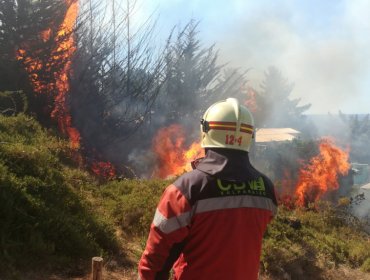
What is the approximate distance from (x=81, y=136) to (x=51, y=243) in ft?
38.3

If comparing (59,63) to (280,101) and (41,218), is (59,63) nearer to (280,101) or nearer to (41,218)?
(41,218)

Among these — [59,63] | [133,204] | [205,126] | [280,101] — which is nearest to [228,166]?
[205,126]

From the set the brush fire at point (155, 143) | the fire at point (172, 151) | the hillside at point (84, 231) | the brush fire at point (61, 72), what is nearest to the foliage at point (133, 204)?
the hillside at point (84, 231)

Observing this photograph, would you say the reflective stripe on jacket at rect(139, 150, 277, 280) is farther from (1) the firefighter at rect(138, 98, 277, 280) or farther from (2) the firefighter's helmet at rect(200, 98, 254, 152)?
(2) the firefighter's helmet at rect(200, 98, 254, 152)

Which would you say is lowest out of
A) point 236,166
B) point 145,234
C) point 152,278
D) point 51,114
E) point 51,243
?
point 145,234

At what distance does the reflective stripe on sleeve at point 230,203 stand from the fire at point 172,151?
47.7 ft

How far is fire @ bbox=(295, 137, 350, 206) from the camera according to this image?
1697 cm

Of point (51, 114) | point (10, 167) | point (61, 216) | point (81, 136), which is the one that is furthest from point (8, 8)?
point (61, 216)

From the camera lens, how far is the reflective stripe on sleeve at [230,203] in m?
1.80

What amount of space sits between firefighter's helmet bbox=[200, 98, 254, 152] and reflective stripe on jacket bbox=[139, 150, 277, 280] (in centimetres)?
15

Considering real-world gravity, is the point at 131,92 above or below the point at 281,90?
below

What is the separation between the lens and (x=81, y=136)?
50.4 feet

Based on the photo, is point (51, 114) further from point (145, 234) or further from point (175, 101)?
point (145, 234)

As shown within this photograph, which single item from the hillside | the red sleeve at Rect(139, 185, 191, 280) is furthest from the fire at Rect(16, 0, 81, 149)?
the red sleeve at Rect(139, 185, 191, 280)
